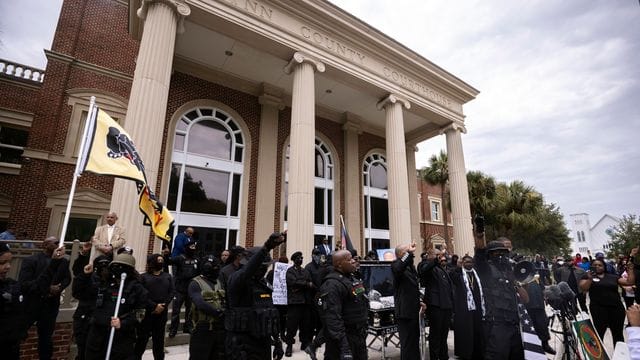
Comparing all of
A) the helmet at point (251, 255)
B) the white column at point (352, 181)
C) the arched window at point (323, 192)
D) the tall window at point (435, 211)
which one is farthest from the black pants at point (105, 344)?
the tall window at point (435, 211)

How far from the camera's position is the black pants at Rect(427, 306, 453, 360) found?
5.27 metres

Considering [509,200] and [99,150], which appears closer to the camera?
[99,150]

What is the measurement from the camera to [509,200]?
77.7ft

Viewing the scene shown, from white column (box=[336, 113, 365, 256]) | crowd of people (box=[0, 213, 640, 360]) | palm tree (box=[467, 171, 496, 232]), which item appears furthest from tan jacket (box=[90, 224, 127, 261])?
palm tree (box=[467, 171, 496, 232])

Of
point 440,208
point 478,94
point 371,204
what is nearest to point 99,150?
point 371,204

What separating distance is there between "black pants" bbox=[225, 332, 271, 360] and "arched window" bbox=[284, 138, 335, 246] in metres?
11.5

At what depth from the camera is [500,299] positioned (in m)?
4.33

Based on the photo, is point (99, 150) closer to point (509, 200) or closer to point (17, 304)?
point (17, 304)

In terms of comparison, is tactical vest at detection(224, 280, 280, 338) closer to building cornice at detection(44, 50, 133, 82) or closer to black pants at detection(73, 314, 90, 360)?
black pants at detection(73, 314, 90, 360)

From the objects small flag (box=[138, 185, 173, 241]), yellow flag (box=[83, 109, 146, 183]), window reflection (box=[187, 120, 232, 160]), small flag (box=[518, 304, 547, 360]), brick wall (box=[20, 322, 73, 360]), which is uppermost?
window reflection (box=[187, 120, 232, 160])

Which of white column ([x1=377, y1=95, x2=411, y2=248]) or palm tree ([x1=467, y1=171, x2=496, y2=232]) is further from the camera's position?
palm tree ([x1=467, y1=171, x2=496, y2=232])

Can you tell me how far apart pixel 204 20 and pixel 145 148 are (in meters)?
4.75

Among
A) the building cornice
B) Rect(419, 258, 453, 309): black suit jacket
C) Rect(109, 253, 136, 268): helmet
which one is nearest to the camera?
Rect(109, 253, 136, 268): helmet

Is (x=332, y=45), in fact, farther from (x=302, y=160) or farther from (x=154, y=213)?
(x=154, y=213)
